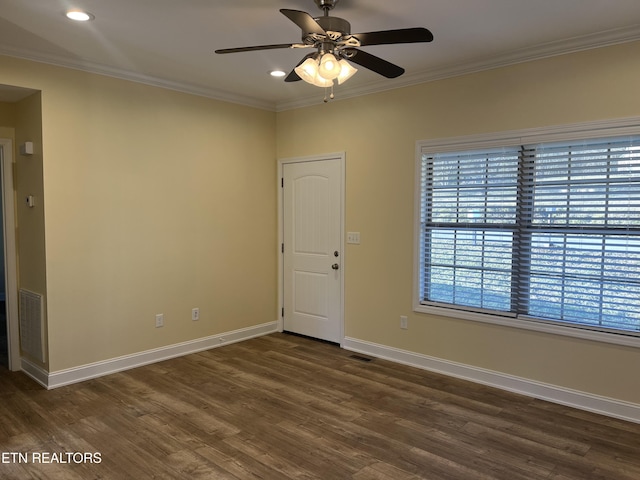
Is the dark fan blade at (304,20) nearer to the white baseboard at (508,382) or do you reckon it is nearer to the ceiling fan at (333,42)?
the ceiling fan at (333,42)

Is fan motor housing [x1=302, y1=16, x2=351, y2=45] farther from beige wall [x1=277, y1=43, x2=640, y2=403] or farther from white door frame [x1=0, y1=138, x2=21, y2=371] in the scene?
white door frame [x1=0, y1=138, x2=21, y2=371]

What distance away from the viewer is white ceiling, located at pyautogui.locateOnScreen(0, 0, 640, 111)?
2.79 meters

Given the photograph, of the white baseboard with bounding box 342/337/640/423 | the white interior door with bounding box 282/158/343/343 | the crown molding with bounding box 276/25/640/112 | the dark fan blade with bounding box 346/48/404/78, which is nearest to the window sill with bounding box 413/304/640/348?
the white baseboard with bounding box 342/337/640/423

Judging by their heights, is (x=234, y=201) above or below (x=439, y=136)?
below

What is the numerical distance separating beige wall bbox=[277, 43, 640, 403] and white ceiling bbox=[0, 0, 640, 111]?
0.17 metres

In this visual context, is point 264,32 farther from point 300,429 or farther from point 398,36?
point 300,429

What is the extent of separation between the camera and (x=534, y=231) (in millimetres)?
3621

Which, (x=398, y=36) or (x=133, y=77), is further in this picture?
(x=133, y=77)

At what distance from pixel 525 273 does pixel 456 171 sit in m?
1.03

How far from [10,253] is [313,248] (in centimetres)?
289

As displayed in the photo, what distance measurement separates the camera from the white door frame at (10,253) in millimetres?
4027

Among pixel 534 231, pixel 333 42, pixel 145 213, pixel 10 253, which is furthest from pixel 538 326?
pixel 10 253

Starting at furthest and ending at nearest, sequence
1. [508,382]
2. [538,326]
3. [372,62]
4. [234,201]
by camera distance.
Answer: [234,201], [508,382], [538,326], [372,62]

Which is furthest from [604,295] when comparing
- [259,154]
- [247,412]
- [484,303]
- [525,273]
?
[259,154]
